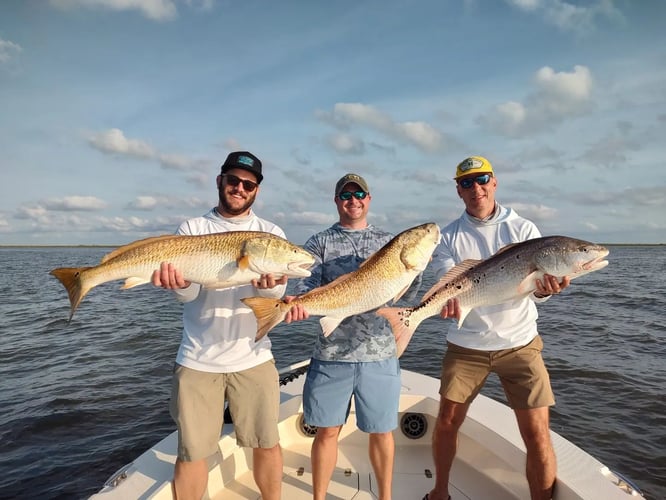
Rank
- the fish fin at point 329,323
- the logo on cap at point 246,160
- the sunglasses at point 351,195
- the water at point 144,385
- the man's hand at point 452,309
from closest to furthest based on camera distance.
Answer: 1. the fish fin at point 329,323
2. the man's hand at point 452,309
3. the logo on cap at point 246,160
4. the sunglasses at point 351,195
5. the water at point 144,385

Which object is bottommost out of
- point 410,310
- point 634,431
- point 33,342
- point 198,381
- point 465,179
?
point 634,431

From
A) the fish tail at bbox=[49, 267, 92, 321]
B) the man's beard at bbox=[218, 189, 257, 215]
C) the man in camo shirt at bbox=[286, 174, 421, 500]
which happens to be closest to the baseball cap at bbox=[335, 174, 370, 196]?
the man in camo shirt at bbox=[286, 174, 421, 500]

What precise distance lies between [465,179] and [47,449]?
28.0 ft

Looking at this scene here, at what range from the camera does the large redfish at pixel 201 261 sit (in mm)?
3576

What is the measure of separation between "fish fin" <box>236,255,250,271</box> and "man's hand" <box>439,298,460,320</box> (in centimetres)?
187

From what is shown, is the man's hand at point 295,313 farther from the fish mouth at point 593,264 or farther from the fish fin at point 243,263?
the fish mouth at point 593,264

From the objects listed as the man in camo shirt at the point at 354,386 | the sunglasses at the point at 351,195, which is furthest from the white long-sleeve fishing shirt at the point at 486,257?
the sunglasses at the point at 351,195

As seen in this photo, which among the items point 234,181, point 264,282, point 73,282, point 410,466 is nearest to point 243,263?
point 264,282

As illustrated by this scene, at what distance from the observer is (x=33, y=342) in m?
13.6

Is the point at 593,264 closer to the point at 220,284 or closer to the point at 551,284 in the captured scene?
the point at 551,284

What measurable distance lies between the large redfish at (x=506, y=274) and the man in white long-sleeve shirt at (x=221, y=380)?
4.17ft

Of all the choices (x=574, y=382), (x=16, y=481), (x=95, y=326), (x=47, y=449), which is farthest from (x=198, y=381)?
(x=95, y=326)

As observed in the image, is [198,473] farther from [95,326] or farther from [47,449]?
[95,326]

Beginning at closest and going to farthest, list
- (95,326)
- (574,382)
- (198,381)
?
(198,381), (574,382), (95,326)
